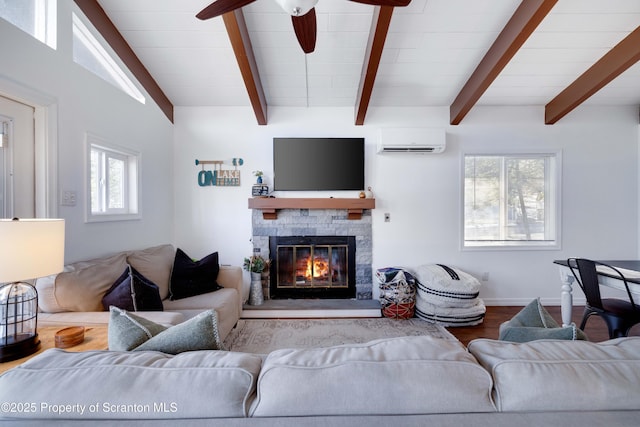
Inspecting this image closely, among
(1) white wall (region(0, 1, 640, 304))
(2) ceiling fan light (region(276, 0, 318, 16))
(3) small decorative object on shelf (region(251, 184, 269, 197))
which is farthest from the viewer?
(1) white wall (region(0, 1, 640, 304))

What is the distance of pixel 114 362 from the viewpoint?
0.74 meters

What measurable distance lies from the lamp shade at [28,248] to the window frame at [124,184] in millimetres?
1225

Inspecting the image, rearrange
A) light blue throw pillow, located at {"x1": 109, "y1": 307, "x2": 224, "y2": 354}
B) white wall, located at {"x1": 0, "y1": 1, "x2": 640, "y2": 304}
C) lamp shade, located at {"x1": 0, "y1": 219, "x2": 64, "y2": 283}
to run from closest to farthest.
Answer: light blue throw pillow, located at {"x1": 109, "y1": 307, "x2": 224, "y2": 354} < lamp shade, located at {"x1": 0, "y1": 219, "x2": 64, "y2": 283} < white wall, located at {"x1": 0, "y1": 1, "x2": 640, "y2": 304}

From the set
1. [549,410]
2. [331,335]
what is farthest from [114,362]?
[331,335]

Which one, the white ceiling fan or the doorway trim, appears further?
the doorway trim

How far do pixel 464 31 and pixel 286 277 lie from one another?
3.14 m

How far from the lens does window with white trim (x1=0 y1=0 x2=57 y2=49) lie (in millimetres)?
1800

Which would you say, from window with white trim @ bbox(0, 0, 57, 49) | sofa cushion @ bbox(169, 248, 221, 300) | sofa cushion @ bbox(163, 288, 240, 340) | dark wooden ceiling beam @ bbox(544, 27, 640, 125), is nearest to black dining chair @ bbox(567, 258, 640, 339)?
dark wooden ceiling beam @ bbox(544, 27, 640, 125)

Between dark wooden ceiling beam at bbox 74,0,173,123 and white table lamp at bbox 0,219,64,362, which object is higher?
dark wooden ceiling beam at bbox 74,0,173,123

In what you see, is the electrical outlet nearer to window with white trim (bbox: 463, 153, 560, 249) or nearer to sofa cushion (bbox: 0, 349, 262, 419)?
sofa cushion (bbox: 0, 349, 262, 419)

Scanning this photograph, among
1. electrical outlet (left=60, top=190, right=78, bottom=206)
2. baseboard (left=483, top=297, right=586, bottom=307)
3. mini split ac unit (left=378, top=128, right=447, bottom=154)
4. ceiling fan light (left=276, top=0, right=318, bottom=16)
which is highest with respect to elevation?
ceiling fan light (left=276, top=0, right=318, bottom=16)

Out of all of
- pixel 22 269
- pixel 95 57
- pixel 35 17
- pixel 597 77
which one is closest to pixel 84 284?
pixel 22 269

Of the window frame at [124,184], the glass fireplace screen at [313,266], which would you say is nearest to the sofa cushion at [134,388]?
the window frame at [124,184]

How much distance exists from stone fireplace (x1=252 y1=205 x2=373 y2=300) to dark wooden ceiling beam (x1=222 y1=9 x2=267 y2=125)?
1254 millimetres
